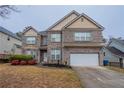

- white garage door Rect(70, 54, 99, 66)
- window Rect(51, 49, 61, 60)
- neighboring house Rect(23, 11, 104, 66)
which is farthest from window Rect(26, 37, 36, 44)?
white garage door Rect(70, 54, 99, 66)

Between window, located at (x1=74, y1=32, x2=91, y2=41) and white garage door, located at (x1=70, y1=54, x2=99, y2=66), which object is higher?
window, located at (x1=74, y1=32, x2=91, y2=41)

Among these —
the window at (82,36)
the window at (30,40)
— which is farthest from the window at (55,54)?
the window at (30,40)

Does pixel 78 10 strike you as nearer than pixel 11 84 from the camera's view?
No

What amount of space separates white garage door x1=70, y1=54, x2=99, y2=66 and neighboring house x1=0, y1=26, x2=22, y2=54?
14.8m

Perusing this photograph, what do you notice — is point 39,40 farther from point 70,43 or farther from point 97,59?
point 97,59

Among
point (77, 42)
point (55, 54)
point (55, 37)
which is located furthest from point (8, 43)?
point (77, 42)

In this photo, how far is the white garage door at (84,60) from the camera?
30453 millimetres

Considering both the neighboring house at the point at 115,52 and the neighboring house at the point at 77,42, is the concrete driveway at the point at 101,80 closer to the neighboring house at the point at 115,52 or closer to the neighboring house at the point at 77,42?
the neighboring house at the point at 77,42

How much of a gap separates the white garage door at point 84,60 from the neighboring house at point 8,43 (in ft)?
48.7

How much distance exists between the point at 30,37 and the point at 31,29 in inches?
55.8

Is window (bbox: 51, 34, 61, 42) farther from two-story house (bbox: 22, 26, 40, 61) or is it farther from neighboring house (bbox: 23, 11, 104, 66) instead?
two-story house (bbox: 22, 26, 40, 61)

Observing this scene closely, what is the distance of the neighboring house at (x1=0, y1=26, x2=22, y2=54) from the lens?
1577 inches

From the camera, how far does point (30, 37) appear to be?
125 feet
